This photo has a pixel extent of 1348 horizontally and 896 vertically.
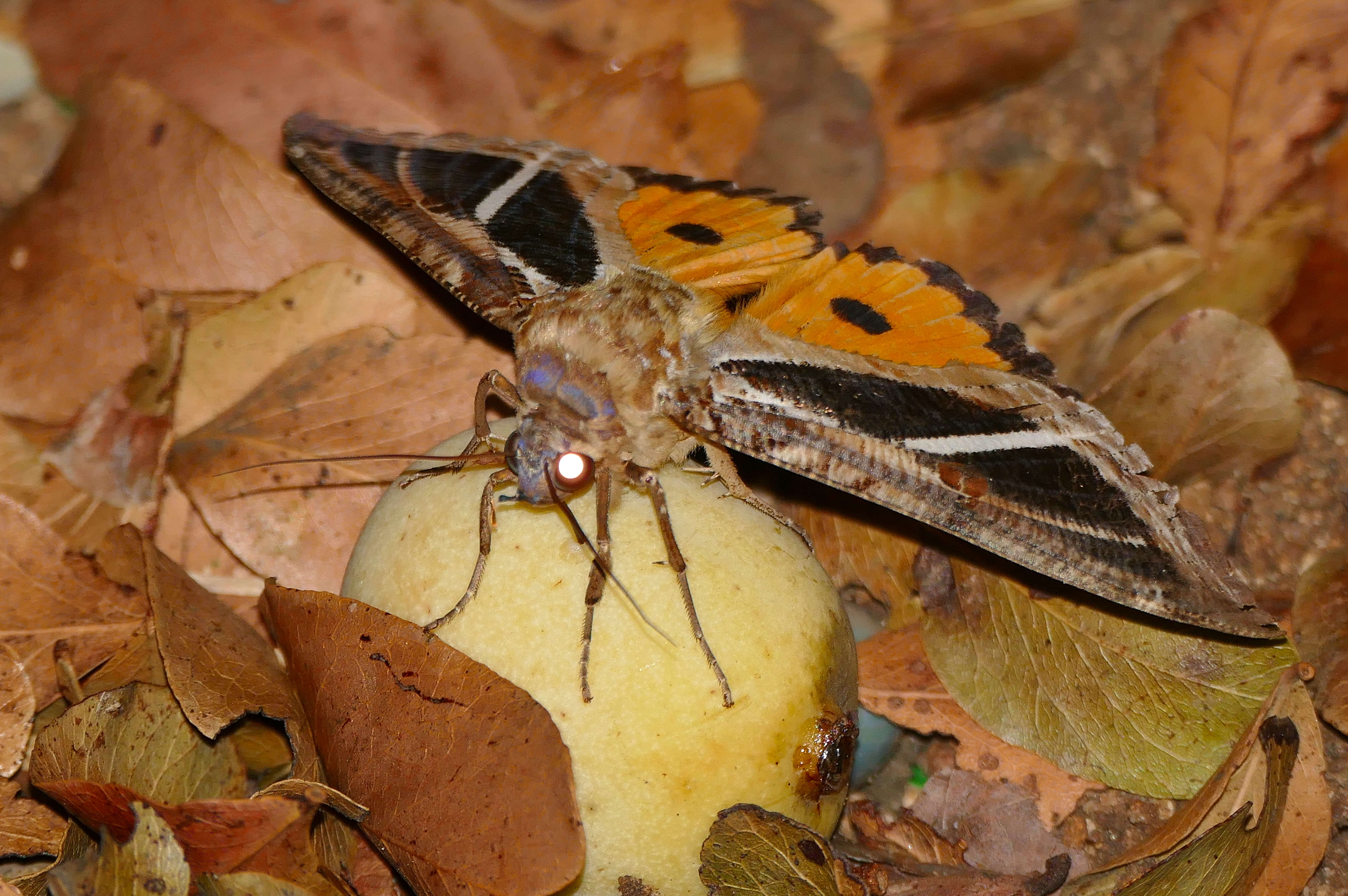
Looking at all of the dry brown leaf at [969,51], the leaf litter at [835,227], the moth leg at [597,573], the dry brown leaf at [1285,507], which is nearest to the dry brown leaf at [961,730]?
the leaf litter at [835,227]

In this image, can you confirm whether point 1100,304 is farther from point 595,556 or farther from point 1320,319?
point 595,556

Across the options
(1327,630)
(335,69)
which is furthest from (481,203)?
(1327,630)

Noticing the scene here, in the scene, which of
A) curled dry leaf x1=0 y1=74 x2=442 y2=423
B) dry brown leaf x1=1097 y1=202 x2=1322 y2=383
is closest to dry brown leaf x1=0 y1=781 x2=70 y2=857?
curled dry leaf x1=0 y1=74 x2=442 y2=423

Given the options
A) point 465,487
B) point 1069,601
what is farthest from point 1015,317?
point 465,487

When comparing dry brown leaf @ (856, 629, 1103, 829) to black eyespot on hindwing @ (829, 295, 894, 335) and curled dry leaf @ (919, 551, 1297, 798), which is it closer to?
curled dry leaf @ (919, 551, 1297, 798)

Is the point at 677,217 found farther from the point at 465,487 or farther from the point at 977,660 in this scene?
the point at 977,660

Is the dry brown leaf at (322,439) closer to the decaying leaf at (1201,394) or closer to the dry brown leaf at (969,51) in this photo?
the decaying leaf at (1201,394)
